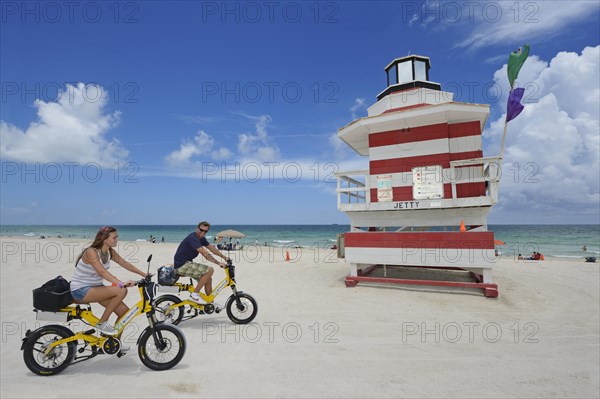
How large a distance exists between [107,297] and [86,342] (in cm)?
75

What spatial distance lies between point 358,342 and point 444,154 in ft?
22.1

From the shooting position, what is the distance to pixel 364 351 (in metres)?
5.42

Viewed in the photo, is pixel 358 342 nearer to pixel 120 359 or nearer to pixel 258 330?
pixel 258 330

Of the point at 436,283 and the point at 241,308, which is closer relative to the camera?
the point at 241,308

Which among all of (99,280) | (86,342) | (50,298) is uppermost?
(99,280)

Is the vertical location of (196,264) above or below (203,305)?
above

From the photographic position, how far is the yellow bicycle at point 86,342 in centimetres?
433

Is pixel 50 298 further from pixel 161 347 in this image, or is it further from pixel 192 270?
pixel 192 270

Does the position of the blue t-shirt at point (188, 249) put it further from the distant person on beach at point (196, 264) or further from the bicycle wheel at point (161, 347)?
the bicycle wheel at point (161, 347)

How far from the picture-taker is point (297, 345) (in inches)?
224

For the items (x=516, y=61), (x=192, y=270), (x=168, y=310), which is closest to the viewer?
(x=168, y=310)

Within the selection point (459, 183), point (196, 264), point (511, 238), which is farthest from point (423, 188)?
point (511, 238)

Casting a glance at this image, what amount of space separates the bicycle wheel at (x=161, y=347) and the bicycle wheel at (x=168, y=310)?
1.76m

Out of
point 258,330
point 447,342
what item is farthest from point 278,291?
point 447,342
